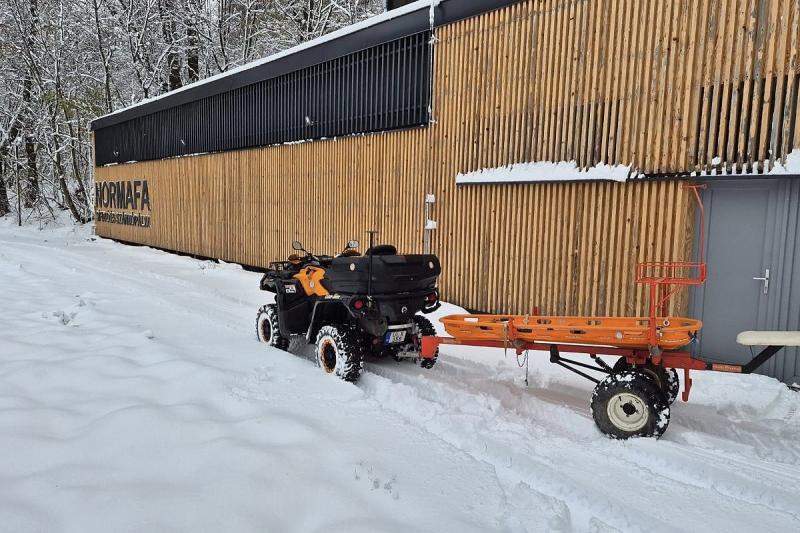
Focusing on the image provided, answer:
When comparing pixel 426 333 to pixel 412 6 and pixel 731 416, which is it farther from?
pixel 412 6

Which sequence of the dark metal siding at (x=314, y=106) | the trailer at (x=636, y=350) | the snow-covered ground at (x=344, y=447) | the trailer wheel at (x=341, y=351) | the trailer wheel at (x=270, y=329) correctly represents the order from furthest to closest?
the dark metal siding at (x=314, y=106) < the trailer wheel at (x=270, y=329) < the trailer wheel at (x=341, y=351) < the trailer at (x=636, y=350) < the snow-covered ground at (x=344, y=447)

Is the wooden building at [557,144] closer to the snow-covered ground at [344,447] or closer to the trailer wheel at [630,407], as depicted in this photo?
the snow-covered ground at [344,447]

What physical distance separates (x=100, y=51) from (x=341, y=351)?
25.9m

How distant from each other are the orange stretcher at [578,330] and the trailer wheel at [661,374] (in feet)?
0.87

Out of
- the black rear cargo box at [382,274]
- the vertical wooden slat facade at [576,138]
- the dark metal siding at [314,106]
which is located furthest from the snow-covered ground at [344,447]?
the dark metal siding at [314,106]

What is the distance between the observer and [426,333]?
234 inches

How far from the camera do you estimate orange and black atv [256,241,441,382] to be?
5.24 meters

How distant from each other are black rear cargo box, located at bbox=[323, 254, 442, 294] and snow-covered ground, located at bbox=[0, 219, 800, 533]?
91 centimetres

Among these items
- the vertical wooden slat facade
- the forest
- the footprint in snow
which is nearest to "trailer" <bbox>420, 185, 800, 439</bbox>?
the footprint in snow

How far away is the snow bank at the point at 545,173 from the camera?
22.1 ft

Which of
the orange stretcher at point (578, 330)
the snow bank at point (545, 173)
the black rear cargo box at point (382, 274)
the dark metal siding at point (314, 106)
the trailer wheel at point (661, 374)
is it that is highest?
the dark metal siding at point (314, 106)

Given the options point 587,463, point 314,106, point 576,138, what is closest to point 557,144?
point 576,138

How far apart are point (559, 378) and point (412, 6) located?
276 inches

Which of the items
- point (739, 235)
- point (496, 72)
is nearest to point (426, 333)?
point (739, 235)
